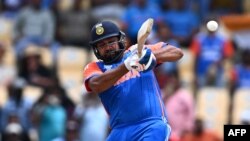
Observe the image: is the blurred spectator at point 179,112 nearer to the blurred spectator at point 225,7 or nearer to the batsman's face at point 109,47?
the blurred spectator at point 225,7

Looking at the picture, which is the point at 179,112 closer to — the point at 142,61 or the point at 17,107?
the point at 17,107

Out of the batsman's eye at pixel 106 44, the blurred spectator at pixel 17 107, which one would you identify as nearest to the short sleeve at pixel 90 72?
the batsman's eye at pixel 106 44

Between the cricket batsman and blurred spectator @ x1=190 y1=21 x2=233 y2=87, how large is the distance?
834 cm

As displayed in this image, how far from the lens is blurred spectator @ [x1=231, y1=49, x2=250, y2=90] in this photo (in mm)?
18672

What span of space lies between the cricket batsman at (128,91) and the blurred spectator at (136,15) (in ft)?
29.3

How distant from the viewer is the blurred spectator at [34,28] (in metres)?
21.0

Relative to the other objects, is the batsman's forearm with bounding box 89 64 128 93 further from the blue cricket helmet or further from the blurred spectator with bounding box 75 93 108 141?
the blurred spectator with bounding box 75 93 108 141

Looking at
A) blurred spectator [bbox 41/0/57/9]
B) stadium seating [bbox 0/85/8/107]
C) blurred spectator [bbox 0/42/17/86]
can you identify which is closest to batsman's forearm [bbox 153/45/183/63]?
stadium seating [bbox 0/85/8/107]

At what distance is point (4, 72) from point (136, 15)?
9.27 feet

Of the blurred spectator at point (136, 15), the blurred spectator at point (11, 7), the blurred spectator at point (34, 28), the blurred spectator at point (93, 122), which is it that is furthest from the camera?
the blurred spectator at point (11, 7)

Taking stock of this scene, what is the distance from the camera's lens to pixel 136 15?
20.6m

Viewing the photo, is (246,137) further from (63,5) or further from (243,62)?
(63,5)

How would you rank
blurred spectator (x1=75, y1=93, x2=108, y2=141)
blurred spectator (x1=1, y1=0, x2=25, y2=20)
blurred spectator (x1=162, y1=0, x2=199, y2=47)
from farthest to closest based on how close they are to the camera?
blurred spectator (x1=1, y1=0, x2=25, y2=20) → blurred spectator (x1=162, y1=0, x2=199, y2=47) → blurred spectator (x1=75, y1=93, x2=108, y2=141)

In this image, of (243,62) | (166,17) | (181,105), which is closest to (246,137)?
(181,105)
